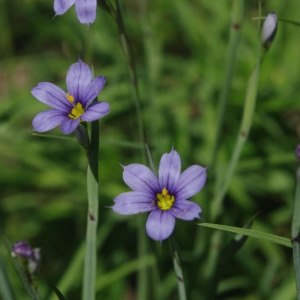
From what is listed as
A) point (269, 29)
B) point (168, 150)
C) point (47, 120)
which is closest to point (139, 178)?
point (47, 120)

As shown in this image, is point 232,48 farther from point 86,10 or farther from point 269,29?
point 86,10

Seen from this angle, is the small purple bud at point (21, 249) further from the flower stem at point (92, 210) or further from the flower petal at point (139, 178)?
the flower petal at point (139, 178)

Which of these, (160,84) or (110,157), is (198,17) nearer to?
(160,84)

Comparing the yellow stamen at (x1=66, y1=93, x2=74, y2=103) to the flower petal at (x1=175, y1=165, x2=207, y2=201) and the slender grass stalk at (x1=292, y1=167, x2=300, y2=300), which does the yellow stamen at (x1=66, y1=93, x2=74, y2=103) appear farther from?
the slender grass stalk at (x1=292, y1=167, x2=300, y2=300)

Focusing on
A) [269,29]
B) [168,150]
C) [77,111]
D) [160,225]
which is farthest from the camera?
[168,150]

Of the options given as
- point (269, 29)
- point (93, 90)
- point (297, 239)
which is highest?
point (269, 29)

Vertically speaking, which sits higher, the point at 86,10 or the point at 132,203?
the point at 86,10

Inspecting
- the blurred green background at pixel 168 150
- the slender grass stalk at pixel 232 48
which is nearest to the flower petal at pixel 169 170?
the slender grass stalk at pixel 232 48

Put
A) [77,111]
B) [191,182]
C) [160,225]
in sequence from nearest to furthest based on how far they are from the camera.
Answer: [160,225] < [191,182] < [77,111]
